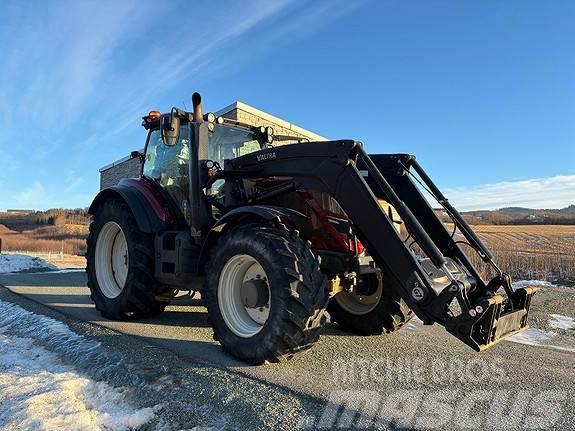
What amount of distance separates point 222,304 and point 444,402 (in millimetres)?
2017

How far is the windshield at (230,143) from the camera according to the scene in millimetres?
5324

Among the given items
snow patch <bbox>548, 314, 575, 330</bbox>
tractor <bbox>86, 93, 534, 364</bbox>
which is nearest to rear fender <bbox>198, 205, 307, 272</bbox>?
tractor <bbox>86, 93, 534, 364</bbox>

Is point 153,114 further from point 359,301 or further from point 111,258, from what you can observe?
point 359,301

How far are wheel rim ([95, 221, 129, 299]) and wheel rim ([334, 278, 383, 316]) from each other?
2908 millimetres

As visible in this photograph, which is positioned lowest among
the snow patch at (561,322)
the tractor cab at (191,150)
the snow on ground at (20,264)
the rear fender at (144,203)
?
the snow patch at (561,322)

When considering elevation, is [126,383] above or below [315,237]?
below

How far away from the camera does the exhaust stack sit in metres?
5.16

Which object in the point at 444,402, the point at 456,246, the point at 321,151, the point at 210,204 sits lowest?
the point at 444,402

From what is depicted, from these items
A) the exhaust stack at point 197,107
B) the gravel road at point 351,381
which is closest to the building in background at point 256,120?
the exhaust stack at point 197,107

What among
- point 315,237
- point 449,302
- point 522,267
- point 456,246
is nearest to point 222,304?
point 315,237

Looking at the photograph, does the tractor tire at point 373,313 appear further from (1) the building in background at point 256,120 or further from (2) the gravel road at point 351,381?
(1) the building in background at point 256,120

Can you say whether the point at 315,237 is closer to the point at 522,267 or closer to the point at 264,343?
the point at 264,343

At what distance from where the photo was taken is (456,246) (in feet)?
13.8

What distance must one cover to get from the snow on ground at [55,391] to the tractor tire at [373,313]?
8.00 ft
